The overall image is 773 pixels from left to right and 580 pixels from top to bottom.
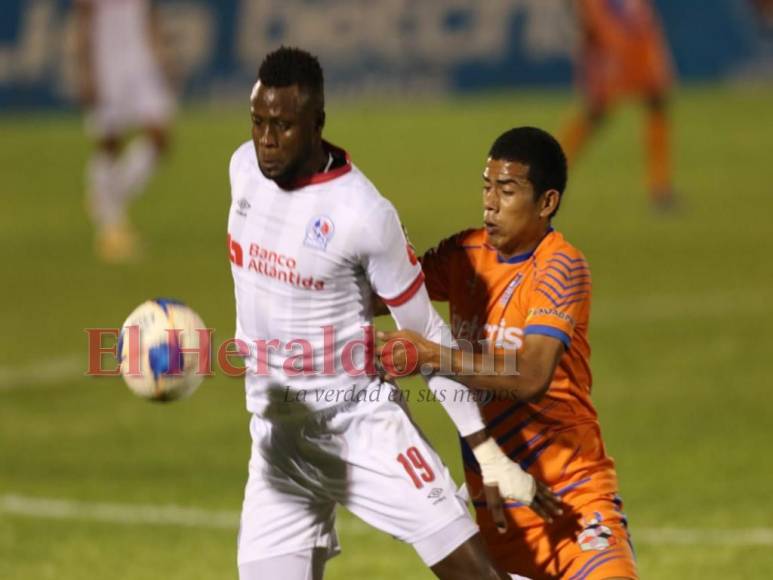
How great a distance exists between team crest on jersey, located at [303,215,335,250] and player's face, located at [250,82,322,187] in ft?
0.52

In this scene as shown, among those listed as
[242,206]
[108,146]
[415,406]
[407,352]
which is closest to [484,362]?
[407,352]

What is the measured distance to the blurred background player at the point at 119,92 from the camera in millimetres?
16016

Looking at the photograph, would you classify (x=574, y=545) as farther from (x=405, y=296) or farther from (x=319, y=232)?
(x=319, y=232)

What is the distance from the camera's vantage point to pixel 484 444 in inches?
191

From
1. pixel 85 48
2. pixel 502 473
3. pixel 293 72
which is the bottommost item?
pixel 502 473

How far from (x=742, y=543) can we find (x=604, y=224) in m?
9.81

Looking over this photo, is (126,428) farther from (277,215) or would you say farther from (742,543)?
(277,215)

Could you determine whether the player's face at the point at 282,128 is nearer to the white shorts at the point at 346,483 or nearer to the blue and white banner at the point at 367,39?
the white shorts at the point at 346,483

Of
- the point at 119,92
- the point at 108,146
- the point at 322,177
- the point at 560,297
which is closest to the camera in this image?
the point at 322,177

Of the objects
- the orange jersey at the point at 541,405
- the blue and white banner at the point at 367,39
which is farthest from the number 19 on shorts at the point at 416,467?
the blue and white banner at the point at 367,39

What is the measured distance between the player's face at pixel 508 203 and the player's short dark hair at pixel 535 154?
2 centimetres

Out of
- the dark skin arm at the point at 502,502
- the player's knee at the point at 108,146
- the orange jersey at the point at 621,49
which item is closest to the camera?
the dark skin arm at the point at 502,502

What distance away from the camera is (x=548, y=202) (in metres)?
5.04

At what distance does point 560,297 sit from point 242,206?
39.8 inches
